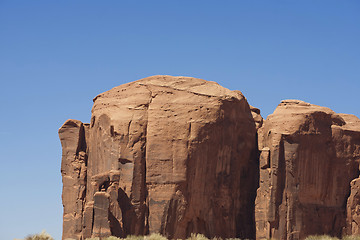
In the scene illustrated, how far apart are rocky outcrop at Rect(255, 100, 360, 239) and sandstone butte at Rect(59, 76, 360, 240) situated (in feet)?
0.20

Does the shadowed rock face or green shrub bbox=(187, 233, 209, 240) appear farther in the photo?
the shadowed rock face

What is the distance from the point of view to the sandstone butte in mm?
46094

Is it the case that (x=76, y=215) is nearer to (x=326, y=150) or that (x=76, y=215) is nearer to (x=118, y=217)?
(x=118, y=217)

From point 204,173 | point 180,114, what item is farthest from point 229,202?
point 180,114

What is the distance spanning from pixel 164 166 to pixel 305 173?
337 inches

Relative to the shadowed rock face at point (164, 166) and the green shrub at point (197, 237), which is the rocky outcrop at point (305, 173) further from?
the green shrub at point (197, 237)

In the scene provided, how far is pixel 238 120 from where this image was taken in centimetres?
4941

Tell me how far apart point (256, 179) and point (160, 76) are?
26.0ft

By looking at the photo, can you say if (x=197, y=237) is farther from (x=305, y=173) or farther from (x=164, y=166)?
(x=305, y=173)

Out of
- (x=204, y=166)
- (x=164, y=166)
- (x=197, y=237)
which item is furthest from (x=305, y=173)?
(x=164, y=166)

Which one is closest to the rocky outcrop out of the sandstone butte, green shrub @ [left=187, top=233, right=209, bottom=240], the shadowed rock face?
the sandstone butte

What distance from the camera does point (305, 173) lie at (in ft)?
164

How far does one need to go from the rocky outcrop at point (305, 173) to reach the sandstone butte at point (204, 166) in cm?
6

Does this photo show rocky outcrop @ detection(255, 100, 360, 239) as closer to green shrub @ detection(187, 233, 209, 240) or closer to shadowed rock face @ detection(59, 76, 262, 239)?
shadowed rock face @ detection(59, 76, 262, 239)
